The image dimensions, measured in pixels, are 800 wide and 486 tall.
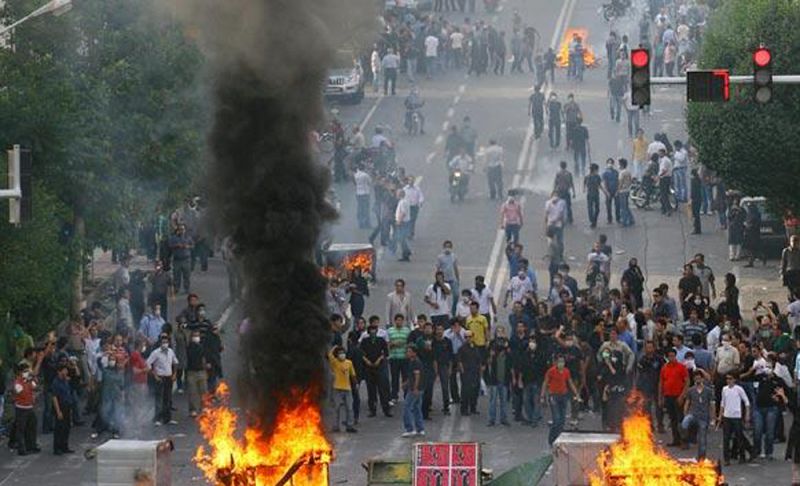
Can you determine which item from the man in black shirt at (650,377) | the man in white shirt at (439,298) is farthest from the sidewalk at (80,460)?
the man in black shirt at (650,377)

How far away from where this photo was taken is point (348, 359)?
3788cm

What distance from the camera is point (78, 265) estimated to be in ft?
134

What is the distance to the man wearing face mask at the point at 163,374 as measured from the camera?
1490 inches

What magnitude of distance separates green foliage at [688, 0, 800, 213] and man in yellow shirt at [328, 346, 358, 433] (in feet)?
31.0

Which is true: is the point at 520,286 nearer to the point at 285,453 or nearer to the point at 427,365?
the point at 427,365

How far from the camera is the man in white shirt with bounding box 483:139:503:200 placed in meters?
52.5

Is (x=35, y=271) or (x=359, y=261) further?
(x=359, y=261)

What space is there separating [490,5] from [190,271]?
2701 cm

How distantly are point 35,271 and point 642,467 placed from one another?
452 inches

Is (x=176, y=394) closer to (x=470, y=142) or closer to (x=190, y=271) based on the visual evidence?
(x=190, y=271)

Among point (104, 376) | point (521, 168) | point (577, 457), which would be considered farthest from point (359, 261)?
point (577, 457)

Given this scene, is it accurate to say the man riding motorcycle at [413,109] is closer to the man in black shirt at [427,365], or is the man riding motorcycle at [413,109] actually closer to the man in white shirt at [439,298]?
the man in white shirt at [439,298]

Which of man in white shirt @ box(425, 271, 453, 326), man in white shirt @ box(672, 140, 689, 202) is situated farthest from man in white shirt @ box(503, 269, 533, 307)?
man in white shirt @ box(672, 140, 689, 202)

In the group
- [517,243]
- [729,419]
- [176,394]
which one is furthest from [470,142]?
[729,419]
